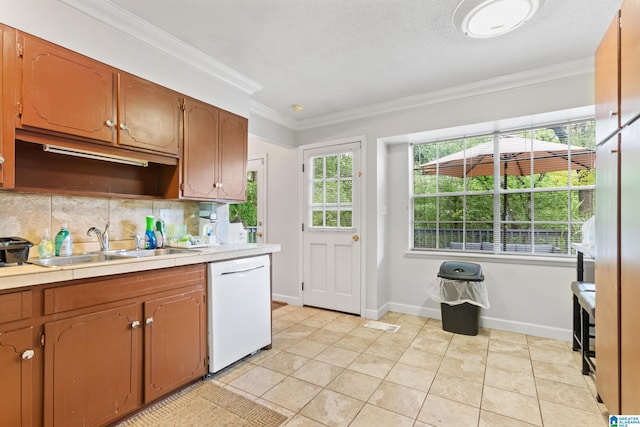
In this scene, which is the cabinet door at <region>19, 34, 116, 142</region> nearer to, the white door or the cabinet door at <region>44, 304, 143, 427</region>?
the cabinet door at <region>44, 304, 143, 427</region>

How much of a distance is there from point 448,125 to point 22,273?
139 inches

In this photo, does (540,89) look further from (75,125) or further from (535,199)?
(75,125)

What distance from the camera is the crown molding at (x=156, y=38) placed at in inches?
74.5

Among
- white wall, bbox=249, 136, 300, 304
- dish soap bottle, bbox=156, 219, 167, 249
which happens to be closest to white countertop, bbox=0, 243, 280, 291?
dish soap bottle, bbox=156, 219, 167, 249

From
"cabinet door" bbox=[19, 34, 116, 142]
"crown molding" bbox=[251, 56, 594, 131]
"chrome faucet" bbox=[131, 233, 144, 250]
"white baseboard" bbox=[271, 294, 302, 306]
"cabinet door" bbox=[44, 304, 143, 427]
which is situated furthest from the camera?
"white baseboard" bbox=[271, 294, 302, 306]

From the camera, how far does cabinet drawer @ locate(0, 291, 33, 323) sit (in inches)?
52.3

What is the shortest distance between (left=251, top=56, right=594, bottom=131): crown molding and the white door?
37cm

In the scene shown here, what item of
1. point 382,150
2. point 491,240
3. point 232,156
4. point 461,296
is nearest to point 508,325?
point 461,296

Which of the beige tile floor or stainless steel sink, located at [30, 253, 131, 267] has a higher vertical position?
stainless steel sink, located at [30, 253, 131, 267]

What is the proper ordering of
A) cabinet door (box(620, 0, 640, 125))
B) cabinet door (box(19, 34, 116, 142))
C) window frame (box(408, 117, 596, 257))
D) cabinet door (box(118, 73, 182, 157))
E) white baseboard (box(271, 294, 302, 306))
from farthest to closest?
white baseboard (box(271, 294, 302, 306)) < window frame (box(408, 117, 596, 257)) < cabinet door (box(118, 73, 182, 157)) < cabinet door (box(19, 34, 116, 142)) < cabinet door (box(620, 0, 640, 125))

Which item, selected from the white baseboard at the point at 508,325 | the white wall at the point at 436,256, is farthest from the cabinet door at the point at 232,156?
the white baseboard at the point at 508,325

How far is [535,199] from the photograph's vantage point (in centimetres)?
321

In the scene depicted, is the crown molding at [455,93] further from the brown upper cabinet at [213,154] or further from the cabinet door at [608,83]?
the cabinet door at [608,83]

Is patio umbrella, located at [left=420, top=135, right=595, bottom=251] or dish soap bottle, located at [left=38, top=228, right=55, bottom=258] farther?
patio umbrella, located at [left=420, top=135, right=595, bottom=251]
